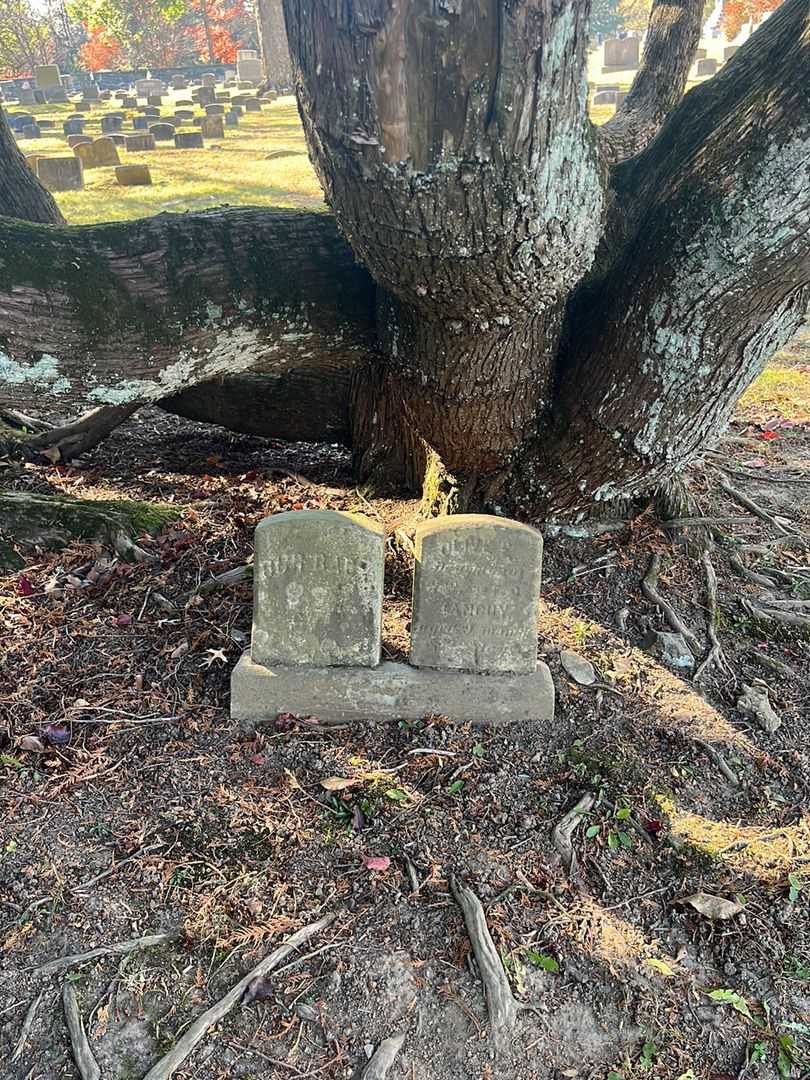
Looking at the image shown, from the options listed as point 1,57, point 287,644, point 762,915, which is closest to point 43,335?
point 287,644

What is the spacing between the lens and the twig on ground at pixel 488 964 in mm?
2410

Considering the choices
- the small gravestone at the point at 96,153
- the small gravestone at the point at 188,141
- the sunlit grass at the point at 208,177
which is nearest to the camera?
the sunlit grass at the point at 208,177

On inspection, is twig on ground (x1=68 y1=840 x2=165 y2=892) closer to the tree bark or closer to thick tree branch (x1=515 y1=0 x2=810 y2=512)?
thick tree branch (x1=515 y1=0 x2=810 y2=512)

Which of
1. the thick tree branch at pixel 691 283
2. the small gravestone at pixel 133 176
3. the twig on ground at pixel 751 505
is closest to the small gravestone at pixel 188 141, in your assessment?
the small gravestone at pixel 133 176

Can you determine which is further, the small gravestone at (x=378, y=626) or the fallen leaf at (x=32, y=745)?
the small gravestone at (x=378, y=626)

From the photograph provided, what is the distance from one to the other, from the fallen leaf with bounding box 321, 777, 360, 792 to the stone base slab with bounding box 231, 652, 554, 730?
37 centimetres

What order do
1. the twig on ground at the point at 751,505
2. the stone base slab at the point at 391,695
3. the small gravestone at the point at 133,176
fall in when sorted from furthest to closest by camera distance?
the small gravestone at the point at 133,176, the twig on ground at the point at 751,505, the stone base slab at the point at 391,695

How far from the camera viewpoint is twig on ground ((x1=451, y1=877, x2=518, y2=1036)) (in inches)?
94.9

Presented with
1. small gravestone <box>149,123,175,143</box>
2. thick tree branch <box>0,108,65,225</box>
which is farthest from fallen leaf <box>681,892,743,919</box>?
small gravestone <box>149,123,175,143</box>

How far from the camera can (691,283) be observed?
327 cm

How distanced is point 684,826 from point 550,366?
209cm

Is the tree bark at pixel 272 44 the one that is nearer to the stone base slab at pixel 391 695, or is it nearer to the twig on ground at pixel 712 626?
the twig on ground at pixel 712 626

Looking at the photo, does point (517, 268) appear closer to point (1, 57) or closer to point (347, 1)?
point (347, 1)

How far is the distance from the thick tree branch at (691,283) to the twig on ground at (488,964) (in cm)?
204
